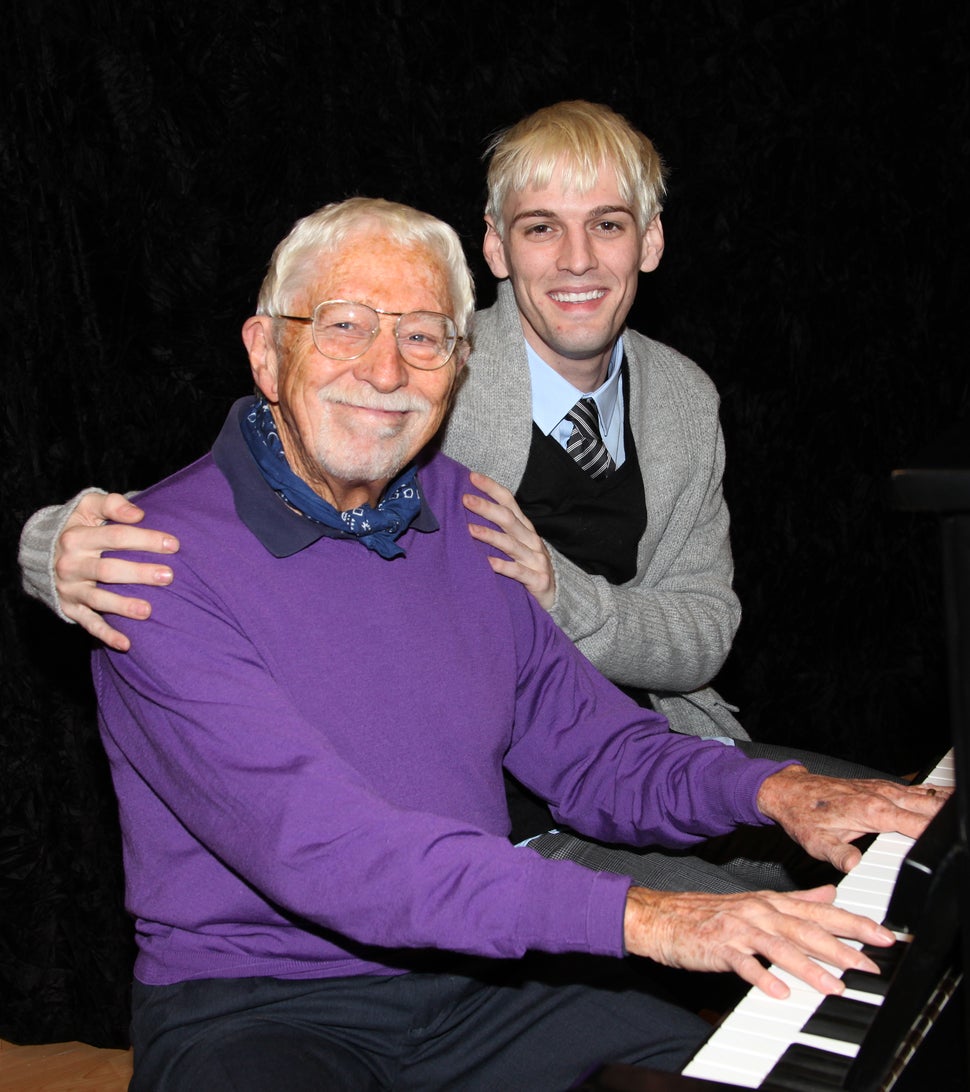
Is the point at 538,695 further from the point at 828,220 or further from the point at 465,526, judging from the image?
the point at 828,220

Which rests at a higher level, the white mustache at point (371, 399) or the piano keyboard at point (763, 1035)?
the white mustache at point (371, 399)

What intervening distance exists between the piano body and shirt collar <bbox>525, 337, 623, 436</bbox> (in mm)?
1127

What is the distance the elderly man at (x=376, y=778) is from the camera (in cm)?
135

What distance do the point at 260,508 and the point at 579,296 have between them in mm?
818

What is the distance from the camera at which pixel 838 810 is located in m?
1.62

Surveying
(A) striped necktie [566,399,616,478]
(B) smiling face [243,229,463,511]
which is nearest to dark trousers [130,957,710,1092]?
(B) smiling face [243,229,463,511]

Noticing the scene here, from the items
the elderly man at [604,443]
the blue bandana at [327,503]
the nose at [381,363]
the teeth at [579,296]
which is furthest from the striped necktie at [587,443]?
the nose at [381,363]

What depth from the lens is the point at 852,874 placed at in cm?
154

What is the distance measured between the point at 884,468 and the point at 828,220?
73 cm

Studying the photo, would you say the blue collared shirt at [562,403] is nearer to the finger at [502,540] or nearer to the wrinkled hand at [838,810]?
the finger at [502,540]

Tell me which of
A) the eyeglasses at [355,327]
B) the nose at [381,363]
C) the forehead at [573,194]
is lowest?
the nose at [381,363]

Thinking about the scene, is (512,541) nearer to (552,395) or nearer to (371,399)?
(371,399)

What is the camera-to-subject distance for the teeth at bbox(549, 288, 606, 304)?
2.22m

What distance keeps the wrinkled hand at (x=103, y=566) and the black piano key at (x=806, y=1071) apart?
78cm
